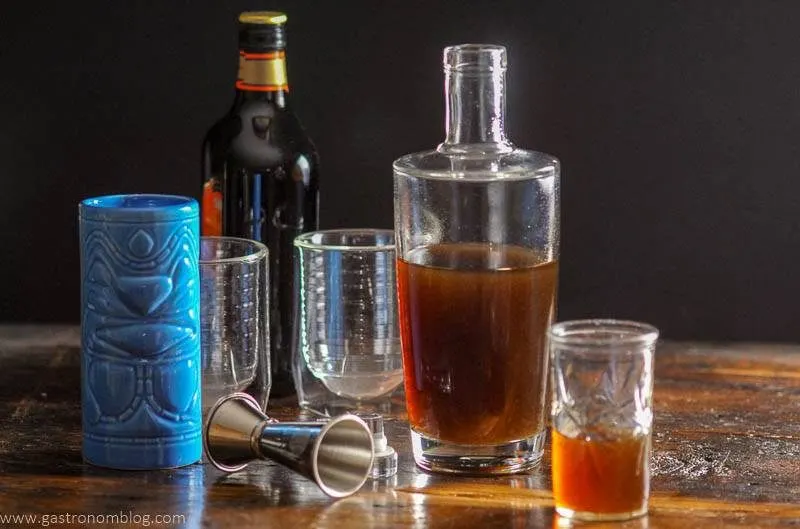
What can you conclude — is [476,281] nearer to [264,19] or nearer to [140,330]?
[140,330]

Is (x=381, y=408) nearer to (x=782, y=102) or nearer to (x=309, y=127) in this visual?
(x=309, y=127)

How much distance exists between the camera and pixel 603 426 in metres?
1.02

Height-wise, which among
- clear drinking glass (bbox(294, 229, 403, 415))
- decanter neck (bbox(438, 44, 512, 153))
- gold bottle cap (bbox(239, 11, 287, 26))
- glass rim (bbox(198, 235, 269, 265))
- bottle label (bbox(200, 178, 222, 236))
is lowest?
clear drinking glass (bbox(294, 229, 403, 415))

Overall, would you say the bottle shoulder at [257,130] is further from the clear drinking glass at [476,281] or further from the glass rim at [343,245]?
the clear drinking glass at [476,281]

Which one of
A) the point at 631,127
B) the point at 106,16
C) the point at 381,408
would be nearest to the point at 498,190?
the point at 381,408

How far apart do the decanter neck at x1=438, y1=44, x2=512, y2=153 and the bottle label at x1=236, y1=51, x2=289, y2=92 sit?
Answer: 0.81ft

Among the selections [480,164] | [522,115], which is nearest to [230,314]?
[480,164]

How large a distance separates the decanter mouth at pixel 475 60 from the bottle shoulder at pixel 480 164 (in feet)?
0.21

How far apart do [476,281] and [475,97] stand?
0.54 ft

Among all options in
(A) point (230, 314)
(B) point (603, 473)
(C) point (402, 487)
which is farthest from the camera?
(A) point (230, 314)

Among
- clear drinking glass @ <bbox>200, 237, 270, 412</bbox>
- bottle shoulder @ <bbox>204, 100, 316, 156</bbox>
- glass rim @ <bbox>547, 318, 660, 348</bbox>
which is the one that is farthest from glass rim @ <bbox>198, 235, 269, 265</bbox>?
glass rim @ <bbox>547, 318, 660, 348</bbox>

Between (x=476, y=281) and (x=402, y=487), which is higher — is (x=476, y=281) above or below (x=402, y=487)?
above

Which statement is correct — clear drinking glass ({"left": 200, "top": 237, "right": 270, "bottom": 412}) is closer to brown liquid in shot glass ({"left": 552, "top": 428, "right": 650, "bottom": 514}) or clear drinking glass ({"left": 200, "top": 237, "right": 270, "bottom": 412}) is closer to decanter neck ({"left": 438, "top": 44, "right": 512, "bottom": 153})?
decanter neck ({"left": 438, "top": 44, "right": 512, "bottom": 153})

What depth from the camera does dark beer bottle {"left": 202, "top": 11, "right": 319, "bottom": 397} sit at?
1337mm
